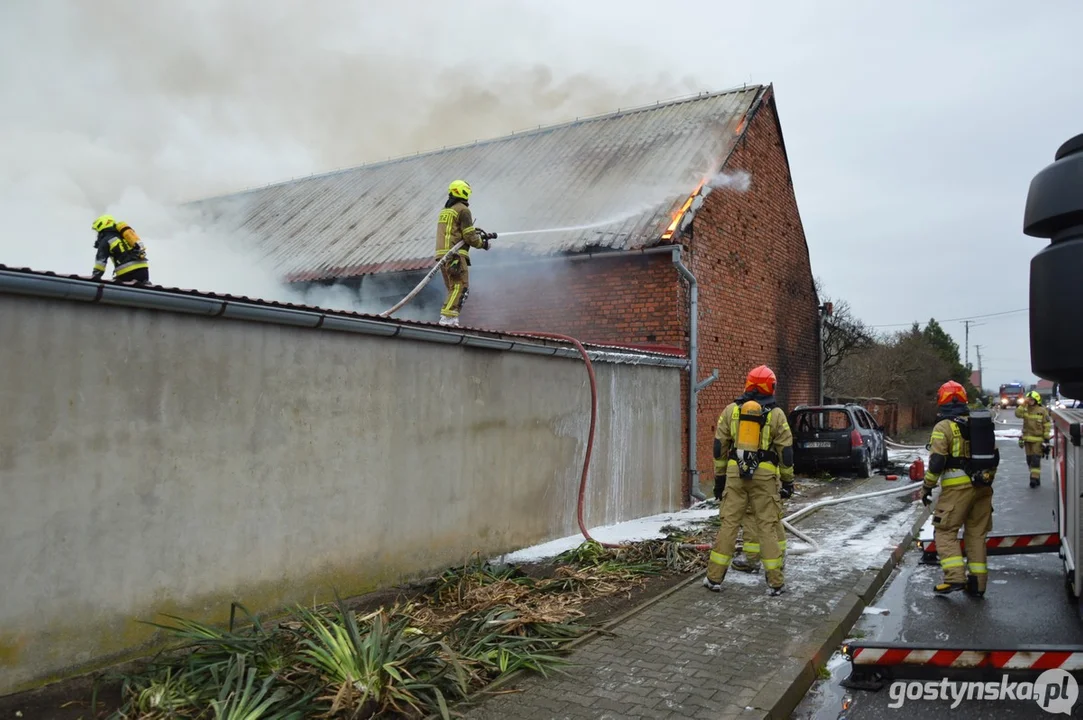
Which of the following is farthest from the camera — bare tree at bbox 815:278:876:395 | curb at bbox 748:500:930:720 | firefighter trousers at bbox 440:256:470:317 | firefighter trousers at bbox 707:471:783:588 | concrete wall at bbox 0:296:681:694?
bare tree at bbox 815:278:876:395

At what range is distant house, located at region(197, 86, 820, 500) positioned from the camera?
11156 mm

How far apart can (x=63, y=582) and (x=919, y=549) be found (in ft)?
26.5

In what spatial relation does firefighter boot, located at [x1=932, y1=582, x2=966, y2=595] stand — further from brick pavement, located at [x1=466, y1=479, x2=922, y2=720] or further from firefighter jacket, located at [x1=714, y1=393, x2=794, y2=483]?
firefighter jacket, located at [x1=714, y1=393, x2=794, y2=483]

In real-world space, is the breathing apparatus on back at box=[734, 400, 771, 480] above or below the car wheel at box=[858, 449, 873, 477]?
above

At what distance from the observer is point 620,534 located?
26.6 feet

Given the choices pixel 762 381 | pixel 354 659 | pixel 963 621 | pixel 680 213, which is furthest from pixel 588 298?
pixel 354 659

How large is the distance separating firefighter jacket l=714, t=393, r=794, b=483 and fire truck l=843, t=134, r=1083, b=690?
1.76m

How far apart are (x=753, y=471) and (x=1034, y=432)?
394 inches

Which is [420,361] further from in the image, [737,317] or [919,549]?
[737,317]

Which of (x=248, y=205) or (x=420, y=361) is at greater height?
(x=248, y=205)

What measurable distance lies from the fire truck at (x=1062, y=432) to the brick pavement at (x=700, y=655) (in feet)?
1.84

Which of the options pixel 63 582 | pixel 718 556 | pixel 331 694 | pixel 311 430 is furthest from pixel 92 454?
pixel 718 556

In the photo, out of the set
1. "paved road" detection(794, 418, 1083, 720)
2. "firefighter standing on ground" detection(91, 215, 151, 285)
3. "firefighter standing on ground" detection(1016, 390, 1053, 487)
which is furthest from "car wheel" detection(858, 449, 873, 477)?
"firefighter standing on ground" detection(91, 215, 151, 285)

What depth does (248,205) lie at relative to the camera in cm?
1959
